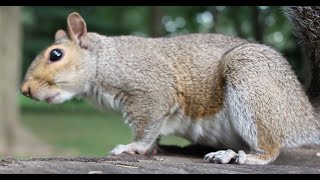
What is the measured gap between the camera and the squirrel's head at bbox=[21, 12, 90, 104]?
4172mm

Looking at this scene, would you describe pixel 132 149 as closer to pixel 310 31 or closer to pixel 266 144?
pixel 266 144

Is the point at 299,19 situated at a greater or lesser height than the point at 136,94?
greater

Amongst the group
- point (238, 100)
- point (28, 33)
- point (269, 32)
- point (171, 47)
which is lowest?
point (238, 100)

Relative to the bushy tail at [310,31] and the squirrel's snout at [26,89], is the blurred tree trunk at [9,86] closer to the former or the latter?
the squirrel's snout at [26,89]

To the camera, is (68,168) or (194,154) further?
(194,154)

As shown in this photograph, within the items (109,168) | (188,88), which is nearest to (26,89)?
(188,88)

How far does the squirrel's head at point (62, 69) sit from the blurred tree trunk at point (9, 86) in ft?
20.3

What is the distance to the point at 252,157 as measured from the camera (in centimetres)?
370

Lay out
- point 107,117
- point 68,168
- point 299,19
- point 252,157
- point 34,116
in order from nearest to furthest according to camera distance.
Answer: point 68,168
point 252,157
point 299,19
point 34,116
point 107,117

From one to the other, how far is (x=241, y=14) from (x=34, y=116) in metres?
10.9

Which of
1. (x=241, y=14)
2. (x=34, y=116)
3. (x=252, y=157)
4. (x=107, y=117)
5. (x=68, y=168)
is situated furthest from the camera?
(x=107, y=117)

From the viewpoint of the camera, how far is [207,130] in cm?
408
